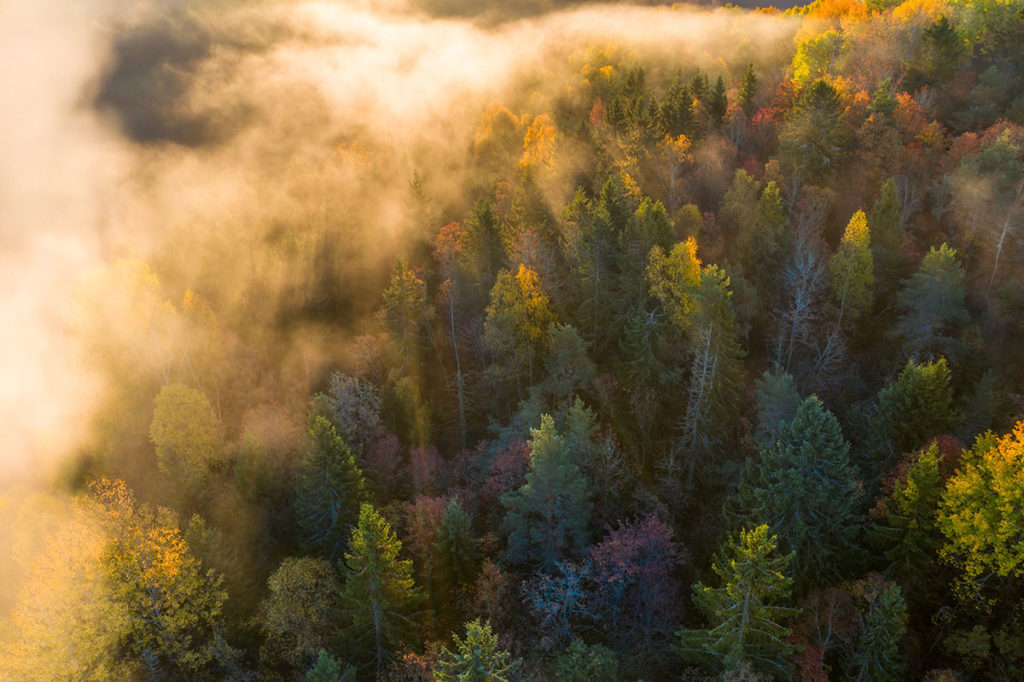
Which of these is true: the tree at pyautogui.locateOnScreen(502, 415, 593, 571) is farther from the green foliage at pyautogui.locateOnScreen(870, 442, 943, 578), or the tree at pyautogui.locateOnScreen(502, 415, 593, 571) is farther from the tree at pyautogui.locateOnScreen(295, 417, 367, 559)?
the green foliage at pyautogui.locateOnScreen(870, 442, 943, 578)

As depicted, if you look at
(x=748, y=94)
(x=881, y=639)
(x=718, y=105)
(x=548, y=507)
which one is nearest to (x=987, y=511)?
(x=881, y=639)

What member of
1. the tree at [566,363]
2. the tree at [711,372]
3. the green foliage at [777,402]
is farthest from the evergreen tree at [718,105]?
the green foliage at [777,402]

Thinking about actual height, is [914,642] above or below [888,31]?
below

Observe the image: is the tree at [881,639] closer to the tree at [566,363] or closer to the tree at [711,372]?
the tree at [711,372]

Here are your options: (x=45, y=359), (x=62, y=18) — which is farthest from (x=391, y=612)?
(x=62, y=18)

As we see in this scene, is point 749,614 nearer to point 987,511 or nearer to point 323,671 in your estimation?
point 987,511

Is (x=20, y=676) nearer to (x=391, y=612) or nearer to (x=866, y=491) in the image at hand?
(x=391, y=612)

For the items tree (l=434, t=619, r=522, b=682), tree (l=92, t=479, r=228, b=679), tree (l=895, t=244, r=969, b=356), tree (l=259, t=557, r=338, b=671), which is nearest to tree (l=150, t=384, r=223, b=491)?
tree (l=92, t=479, r=228, b=679)

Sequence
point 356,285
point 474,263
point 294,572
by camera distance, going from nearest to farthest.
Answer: point 294,572 < point 474,263 < point 356,285
